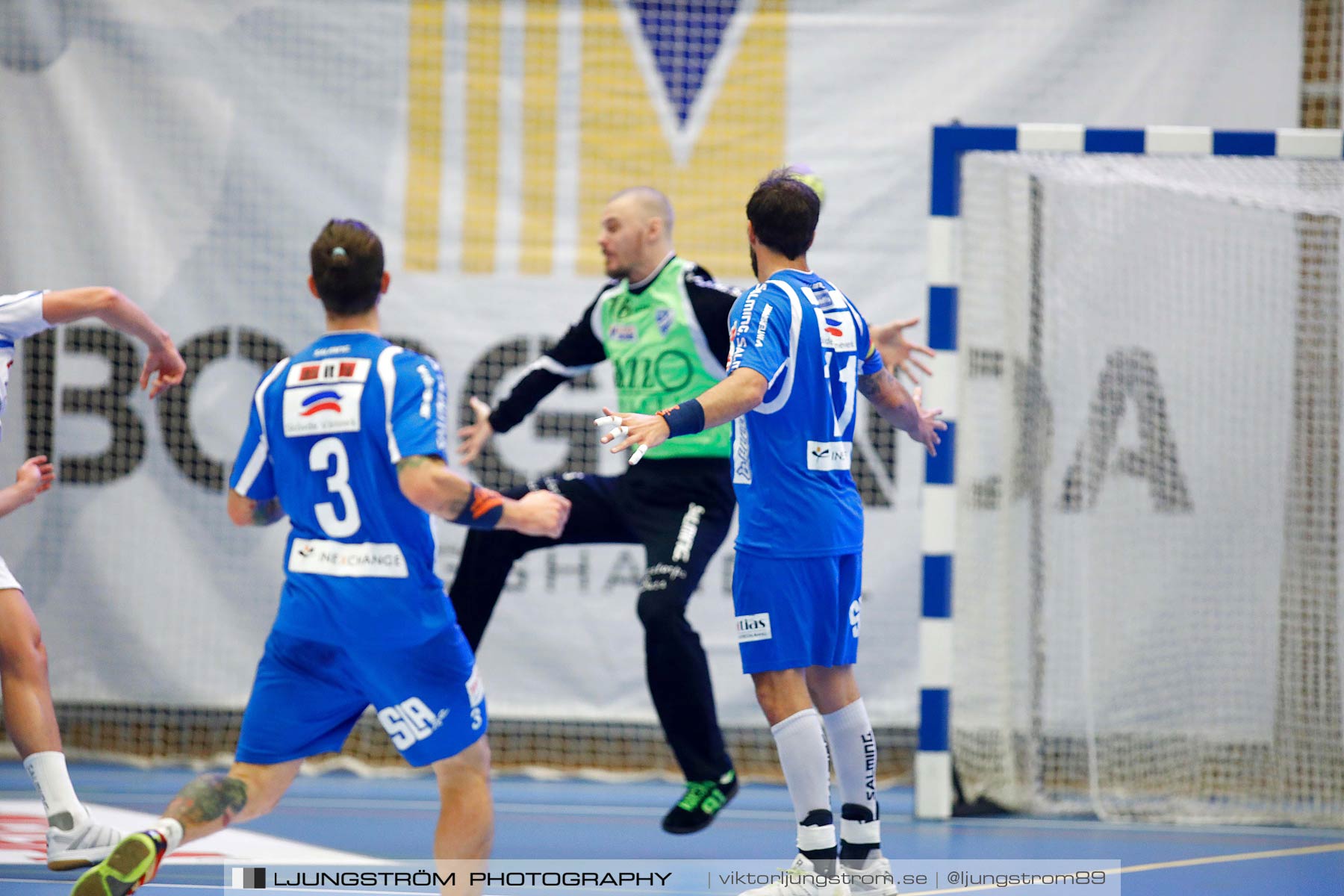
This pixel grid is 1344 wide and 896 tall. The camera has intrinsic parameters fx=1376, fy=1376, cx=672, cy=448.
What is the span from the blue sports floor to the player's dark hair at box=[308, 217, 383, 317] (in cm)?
221

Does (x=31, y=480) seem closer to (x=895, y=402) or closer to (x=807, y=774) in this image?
(x=807, y=774)

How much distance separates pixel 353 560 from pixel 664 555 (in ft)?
6.22

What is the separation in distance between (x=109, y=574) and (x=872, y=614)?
4.18 meters

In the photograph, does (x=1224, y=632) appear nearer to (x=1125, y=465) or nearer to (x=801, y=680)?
(x=1125, y=465)

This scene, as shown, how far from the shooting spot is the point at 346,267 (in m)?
3.63

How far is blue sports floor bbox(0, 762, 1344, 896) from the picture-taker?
518cm

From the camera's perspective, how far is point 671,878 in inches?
199

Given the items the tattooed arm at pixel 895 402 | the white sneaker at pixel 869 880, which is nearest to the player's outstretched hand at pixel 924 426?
the tattooed arm at pixel 895 402

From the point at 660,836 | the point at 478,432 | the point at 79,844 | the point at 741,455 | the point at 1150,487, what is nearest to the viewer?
the point at 741,455

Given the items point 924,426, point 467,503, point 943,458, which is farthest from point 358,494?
point 943,458

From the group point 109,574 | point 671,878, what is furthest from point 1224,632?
point 109,574

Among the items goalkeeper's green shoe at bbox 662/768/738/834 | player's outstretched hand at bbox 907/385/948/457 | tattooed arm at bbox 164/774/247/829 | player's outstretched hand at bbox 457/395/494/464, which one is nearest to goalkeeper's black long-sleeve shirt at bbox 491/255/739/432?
player's outstretched hand at bbox 457/395/494/464

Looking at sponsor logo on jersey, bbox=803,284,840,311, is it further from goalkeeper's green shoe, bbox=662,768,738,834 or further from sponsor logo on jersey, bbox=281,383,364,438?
goalkeeper's green shoe, bbox=662,768,738,834

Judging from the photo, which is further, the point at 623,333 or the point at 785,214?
the point at 623,333
